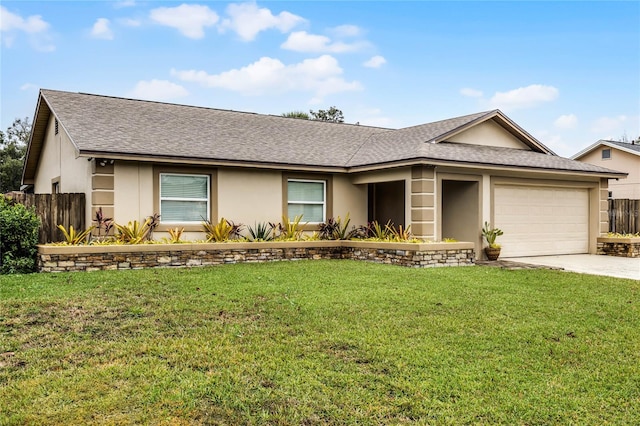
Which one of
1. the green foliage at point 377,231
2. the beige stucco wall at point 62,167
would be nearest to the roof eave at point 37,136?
the beige stucco wall at point 62,167

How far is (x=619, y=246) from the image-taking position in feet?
54.5

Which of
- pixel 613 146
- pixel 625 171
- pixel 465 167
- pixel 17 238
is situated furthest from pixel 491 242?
pixel 613 146

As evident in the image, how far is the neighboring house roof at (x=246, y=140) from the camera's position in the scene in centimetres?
1308

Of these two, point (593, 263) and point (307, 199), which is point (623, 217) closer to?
point (593, 263)

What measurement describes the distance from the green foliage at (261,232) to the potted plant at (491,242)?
623 cm

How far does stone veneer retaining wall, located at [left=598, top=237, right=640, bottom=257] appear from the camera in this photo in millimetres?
16291

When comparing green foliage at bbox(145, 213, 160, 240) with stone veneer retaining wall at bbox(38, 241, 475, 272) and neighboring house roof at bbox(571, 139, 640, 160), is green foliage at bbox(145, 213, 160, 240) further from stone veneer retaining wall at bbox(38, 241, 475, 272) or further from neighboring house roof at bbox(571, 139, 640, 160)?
neighboring house roof at bbox(571, 139, 640, 160)

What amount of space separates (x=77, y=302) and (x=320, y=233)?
8.75m

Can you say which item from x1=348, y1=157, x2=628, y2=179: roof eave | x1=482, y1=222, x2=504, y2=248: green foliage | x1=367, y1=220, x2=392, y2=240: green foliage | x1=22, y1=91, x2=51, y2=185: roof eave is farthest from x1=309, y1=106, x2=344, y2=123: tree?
x1=482, y1=222, x2=504, y2=248: green foliage

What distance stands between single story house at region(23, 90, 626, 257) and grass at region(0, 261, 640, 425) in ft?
14.1

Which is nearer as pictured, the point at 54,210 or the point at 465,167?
the point at 54,210

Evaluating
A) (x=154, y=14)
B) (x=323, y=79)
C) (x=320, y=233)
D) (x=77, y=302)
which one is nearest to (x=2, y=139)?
(x=323, y=79)

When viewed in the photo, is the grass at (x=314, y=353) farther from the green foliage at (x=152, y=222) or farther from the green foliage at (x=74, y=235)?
the green foliage at (x=152, y=222)

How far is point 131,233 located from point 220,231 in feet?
7.44
